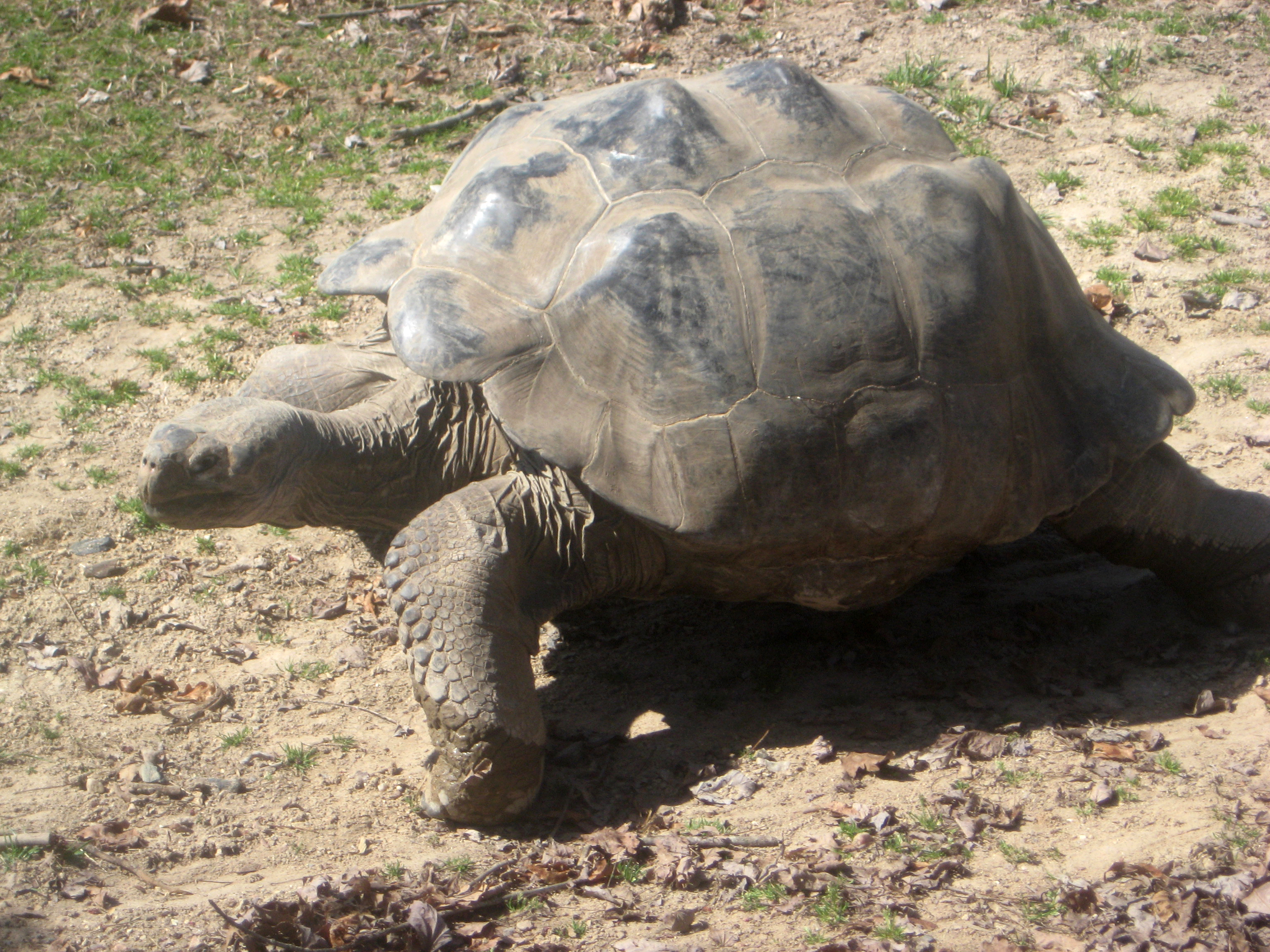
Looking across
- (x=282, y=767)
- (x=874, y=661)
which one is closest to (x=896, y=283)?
Result: (x=874, y=661)

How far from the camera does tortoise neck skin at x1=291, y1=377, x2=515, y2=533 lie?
4.03 metres

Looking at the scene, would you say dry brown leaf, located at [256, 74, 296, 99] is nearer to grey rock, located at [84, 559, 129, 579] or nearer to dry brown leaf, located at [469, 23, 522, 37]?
dry brown leaf, located at [469, 23, 522, 37]

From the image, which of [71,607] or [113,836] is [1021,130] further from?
[113,836]

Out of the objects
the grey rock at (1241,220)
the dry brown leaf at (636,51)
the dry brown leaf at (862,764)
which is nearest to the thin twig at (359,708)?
the dry brown leaf at (862,764)

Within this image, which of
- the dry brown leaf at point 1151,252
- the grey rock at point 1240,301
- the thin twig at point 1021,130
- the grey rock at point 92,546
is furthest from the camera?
the thin twig at point 1021,130

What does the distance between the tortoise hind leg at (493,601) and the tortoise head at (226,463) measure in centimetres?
55

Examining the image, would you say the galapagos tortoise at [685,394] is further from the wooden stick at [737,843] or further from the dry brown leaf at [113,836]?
the dry brown leaf at [113,836]

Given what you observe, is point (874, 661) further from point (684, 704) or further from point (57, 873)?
point (57, 873)

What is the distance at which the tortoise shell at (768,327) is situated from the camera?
344 centimetres

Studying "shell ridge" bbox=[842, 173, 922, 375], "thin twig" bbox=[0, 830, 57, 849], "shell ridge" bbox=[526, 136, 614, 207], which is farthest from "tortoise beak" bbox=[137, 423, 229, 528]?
"shell ridge" bbox=[842, 173, 922, 375]

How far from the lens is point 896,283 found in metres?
3.57

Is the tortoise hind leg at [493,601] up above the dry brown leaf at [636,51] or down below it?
below

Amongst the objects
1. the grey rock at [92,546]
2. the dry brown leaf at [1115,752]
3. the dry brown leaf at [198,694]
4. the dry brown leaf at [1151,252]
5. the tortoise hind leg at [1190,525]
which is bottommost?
the dry brown leaf at [198,694]

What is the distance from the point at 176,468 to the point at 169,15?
6857 millimetres
